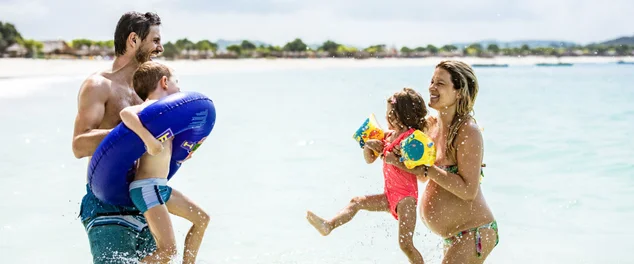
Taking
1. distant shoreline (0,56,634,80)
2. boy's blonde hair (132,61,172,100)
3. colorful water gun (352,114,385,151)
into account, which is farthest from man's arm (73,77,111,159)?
colorful water gun (352,114,385,151)

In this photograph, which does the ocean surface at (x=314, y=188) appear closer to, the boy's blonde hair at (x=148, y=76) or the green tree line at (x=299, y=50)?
the boy's blonde hair at (x=148, y=76)

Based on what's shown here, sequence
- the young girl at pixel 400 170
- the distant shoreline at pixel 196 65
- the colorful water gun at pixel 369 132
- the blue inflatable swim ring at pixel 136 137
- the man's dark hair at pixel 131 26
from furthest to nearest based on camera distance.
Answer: the distant shoreline at pixel 196 65 < the colorful water gun at pixel 369 132 < the young girl at pixel 400 170 < the man's dark hair at pixel 131 26 < the blue inflatable swim ring at pixel 136 137

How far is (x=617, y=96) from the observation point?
28234mm

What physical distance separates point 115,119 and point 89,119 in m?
0.17

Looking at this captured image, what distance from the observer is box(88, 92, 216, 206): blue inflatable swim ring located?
132 inches

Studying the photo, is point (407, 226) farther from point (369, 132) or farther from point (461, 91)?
point (461, 91)

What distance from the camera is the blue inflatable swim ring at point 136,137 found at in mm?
3359

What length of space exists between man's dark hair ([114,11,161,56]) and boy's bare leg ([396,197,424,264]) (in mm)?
1577

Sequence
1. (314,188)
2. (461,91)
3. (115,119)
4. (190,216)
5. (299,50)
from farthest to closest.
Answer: (299,50) → (314,188) → (190,216) → (115,119) → (461,91)

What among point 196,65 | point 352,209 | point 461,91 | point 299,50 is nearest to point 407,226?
point 352,209

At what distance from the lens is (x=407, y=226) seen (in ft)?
12.7

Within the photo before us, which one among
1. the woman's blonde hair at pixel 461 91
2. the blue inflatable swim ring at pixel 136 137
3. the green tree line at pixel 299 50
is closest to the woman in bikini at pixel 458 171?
the woman's blonde hair at pixel 461 91

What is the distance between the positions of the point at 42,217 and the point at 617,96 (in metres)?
25.1

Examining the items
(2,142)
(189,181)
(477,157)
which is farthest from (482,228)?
(2,142)
